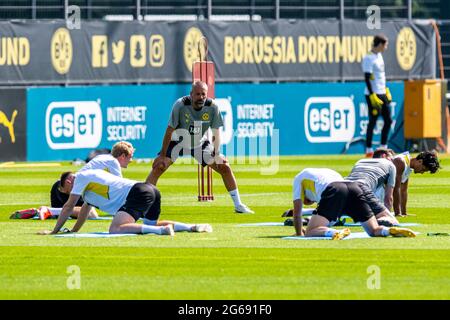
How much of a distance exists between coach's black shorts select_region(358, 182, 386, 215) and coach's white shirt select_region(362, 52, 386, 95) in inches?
657

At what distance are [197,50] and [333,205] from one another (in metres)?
20.0

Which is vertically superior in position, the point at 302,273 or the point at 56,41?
the point at 56,41

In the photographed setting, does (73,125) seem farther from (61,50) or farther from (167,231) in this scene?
(167,231)

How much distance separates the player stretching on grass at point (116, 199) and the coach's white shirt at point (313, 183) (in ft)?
5.62

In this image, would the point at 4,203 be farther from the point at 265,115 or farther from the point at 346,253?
the point at 265,115

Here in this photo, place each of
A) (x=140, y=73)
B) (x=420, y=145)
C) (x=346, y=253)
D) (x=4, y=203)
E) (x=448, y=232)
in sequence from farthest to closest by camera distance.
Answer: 1. (x=420, y=145)
2. (x=140, y=73)
3. (x=4, y=203)
4. (x=448, y=232)
5. (x=346, y=253)

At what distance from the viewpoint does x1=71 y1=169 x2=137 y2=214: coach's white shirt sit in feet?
58.4

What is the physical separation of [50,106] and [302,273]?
2060 centimetres

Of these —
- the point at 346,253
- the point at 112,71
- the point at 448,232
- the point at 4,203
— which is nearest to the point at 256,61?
the point at 112,71

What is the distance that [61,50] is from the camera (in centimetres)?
3522

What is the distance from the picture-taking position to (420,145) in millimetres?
39344

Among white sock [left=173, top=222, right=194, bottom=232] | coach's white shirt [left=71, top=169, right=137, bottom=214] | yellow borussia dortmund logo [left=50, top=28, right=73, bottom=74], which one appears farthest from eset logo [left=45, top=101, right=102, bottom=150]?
coach's white shirt [left=71, top=169, right=137, bottom=214]

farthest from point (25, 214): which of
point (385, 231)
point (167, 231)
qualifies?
point (385, 231)

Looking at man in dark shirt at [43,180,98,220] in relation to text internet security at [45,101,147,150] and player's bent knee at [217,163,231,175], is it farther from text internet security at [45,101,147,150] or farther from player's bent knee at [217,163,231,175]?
text internet security at [45,101,147,150]
